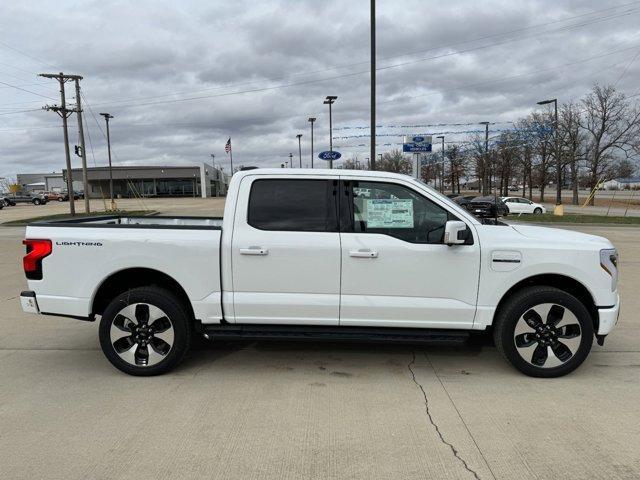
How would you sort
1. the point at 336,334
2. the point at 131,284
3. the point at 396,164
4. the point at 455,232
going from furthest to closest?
the point at 396,164 < the point at 131,284 < the point at 336,334 < the point at 455,232

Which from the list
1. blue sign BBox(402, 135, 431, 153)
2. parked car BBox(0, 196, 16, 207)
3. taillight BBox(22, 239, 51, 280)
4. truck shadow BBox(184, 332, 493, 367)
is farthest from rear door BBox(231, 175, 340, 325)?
parked car BBox(0, 196, 16, 207)

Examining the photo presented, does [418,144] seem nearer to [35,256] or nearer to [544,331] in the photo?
[544,331]

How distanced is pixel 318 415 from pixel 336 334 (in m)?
0.79

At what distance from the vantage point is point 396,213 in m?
4.27

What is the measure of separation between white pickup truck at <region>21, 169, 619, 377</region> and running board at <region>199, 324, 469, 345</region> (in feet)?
0.04

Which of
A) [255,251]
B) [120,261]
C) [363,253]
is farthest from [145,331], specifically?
[363,253]

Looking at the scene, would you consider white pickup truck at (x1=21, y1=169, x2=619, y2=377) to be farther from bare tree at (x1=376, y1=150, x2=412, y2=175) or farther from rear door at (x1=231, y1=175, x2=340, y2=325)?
bare tree at (x1=376, y1=150, x2=412, y2=175)

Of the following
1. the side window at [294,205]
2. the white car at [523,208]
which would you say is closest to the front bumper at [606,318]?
the side window at [294,205]

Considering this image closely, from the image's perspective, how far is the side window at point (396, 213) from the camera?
166 inches

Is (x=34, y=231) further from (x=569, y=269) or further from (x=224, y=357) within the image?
(x=569, y=269)

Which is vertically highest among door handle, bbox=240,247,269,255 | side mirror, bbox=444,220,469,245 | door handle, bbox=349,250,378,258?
side mirror, bbox=444,220,469,245

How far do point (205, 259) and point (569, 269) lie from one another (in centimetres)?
310

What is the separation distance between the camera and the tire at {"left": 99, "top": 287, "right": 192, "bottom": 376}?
4.29m

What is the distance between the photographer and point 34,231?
4375mm
